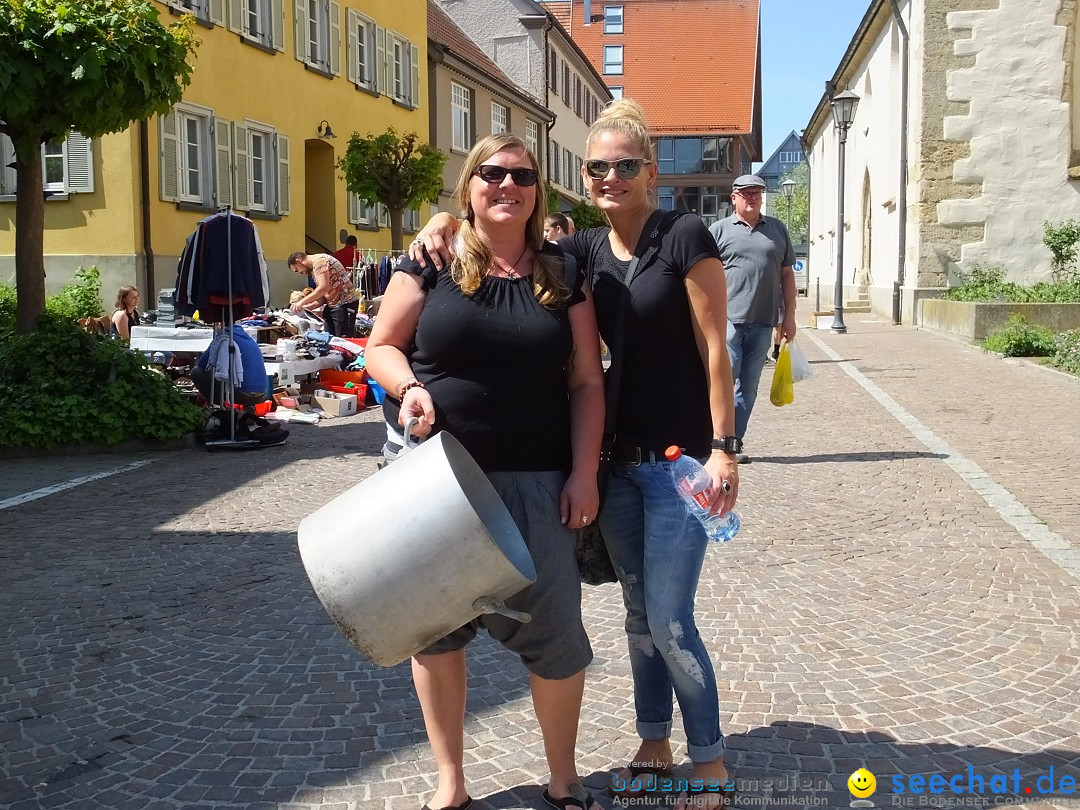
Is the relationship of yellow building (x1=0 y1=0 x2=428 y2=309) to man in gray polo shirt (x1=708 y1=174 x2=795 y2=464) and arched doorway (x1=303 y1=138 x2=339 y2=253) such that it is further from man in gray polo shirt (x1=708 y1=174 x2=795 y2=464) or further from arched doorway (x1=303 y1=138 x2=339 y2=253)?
man in gray polo shirt (x1=708 y1=174 x2=795 y2=464)

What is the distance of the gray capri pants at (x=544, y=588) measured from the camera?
2799 mm

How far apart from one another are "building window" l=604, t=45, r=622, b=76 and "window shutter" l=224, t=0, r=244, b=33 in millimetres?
59279

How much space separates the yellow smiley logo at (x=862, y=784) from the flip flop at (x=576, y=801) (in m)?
0.72

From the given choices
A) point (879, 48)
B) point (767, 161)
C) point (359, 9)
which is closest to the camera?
point (359, 9)

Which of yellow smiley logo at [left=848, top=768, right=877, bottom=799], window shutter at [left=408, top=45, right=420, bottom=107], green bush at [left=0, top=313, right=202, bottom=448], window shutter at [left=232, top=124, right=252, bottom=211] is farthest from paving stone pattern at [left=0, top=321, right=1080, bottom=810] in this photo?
window shutter at [left=408, top=45, right=420, bottom=107]

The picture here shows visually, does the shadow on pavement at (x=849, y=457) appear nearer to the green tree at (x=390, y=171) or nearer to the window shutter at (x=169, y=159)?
the window shutter at (x=169, y=159)

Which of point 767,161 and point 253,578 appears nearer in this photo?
point 253,578

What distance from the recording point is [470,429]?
279cm

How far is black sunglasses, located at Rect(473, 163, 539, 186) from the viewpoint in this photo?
2781mm

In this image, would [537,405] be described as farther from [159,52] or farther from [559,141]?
[559,141]

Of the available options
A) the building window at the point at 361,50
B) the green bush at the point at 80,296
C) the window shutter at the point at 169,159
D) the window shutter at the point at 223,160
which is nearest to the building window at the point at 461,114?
the building window at the point at 361,50

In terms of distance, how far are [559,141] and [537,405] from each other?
1733 inches

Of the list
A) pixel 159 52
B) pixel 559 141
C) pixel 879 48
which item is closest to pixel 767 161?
pixel 559 141

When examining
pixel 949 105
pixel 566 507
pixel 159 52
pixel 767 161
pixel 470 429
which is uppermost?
pixel 767 161
